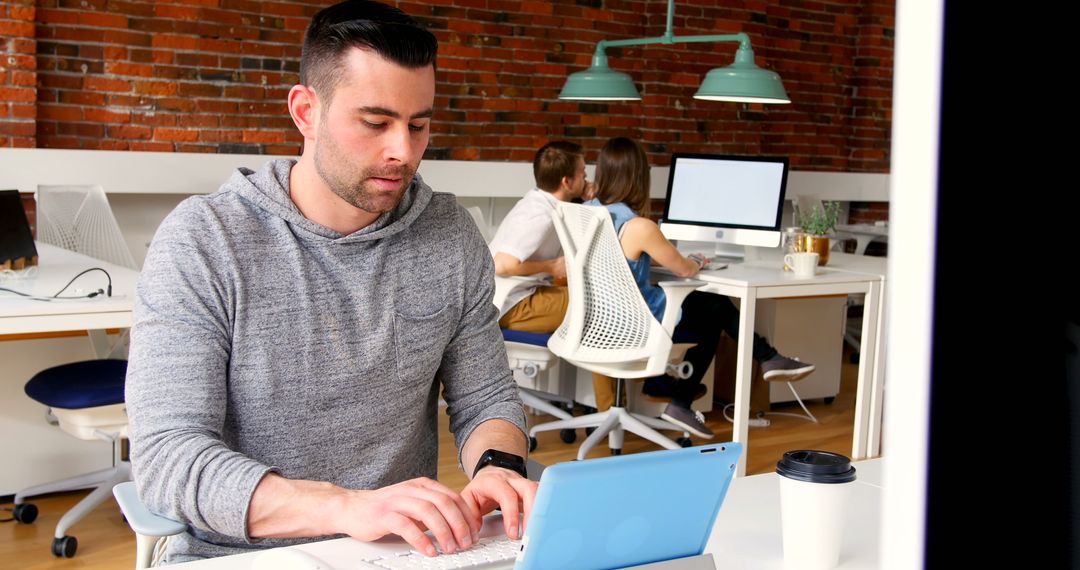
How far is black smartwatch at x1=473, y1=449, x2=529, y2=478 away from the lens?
1391mm

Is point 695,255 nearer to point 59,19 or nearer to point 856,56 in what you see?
point 59,19

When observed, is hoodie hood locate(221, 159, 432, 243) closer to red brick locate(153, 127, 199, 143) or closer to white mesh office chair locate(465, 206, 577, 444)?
white mesh office chair locate(465, 206, 577, 444)

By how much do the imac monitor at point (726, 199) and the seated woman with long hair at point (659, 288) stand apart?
29 centimetres

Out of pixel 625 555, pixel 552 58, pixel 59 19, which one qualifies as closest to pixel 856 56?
pixel 552 58

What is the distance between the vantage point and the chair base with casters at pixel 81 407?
9.74 ft

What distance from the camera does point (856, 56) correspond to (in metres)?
7.64

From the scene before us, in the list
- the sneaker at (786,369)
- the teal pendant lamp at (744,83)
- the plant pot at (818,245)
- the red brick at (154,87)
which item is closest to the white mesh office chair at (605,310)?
the sneaker at (786,369)

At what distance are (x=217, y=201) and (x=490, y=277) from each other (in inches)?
15.7

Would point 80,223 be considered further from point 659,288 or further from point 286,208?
point 286,208

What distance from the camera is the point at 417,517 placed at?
1.10 metres

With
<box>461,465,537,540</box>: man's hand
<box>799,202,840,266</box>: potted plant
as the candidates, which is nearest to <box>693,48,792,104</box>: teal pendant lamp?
<box>799,202,840,266</box>: potted plant

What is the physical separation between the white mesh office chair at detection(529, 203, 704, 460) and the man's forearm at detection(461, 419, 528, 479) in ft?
7.03

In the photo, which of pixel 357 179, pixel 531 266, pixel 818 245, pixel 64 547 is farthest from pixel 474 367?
pixel 818 245

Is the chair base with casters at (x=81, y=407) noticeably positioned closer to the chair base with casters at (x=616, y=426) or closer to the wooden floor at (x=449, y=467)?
the wooden floor at (x=449, y=467)
